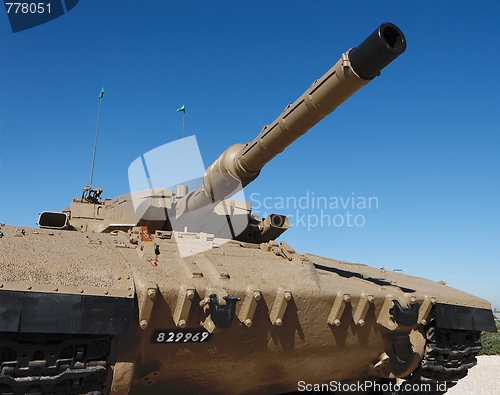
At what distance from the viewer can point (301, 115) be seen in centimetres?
641

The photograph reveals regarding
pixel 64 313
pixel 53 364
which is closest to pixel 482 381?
pixel 53 364

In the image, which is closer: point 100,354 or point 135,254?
point 100,354

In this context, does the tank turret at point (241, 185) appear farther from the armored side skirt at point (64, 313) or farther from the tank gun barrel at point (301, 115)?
the armored side skirt at point (64, 313)

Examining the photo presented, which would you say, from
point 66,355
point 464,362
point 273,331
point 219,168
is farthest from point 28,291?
point 464,362

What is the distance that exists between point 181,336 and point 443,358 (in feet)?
14.3

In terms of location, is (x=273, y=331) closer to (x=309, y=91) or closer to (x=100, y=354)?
(x=100, y=354)

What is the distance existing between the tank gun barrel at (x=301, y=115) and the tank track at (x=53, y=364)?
3.12 m

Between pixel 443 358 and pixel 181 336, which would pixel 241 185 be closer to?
pixel 181 336

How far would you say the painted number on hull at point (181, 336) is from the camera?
19.1 feet

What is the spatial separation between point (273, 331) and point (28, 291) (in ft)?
9.68

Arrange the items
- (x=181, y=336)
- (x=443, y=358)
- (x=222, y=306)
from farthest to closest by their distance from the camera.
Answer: (x=443, y=358), (x=181, y=336), (x=222, y=306)

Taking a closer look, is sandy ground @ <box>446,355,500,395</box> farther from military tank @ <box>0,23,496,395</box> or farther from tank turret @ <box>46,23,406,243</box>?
tank turret @ <box>46,23,406,243</box>

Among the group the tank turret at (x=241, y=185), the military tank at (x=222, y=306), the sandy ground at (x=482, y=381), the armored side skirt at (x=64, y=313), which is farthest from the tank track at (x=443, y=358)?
the sandy ground at (x=482, y=381)

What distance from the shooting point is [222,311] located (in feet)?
19.0
